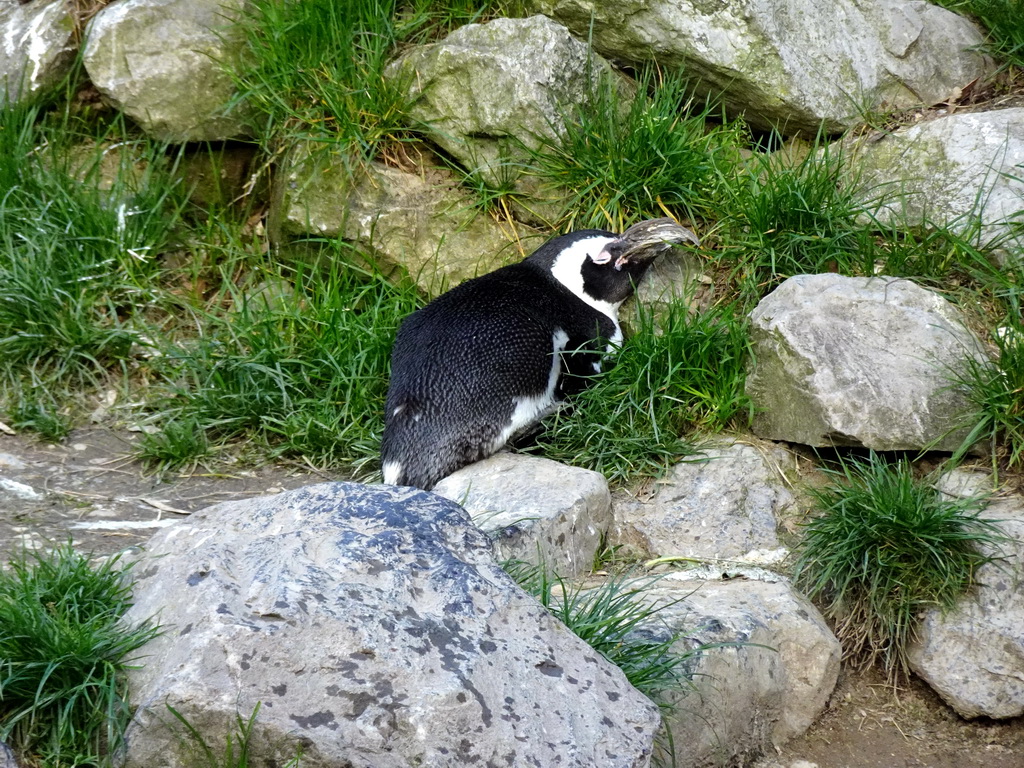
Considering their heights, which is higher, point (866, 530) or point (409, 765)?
point (409, 765)

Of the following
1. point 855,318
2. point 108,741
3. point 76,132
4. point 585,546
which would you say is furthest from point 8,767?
point 76,132

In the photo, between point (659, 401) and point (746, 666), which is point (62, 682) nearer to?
point (746, 666)

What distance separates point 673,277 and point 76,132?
2.62 m

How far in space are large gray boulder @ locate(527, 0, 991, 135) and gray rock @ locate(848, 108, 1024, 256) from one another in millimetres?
276

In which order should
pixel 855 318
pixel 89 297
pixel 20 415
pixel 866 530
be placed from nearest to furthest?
pixel 866 530
pixel 855 318
pixel 20 415
pixel 89 297

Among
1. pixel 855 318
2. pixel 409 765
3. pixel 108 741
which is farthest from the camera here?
pixel 855 318

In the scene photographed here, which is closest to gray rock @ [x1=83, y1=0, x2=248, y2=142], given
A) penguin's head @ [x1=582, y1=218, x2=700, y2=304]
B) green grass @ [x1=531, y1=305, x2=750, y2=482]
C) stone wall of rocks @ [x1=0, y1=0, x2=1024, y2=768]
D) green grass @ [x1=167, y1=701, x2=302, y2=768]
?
stone wall of rocks @ [x1=0, y1=0, x2=1024, y2=768]

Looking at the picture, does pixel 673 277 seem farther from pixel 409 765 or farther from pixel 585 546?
pixel 409 765

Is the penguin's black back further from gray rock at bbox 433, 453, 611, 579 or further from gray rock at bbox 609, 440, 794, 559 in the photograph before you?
gray rock at bbox 609, 440, 794, 559

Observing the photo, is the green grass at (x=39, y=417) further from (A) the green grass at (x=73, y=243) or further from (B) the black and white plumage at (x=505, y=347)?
(B) the black and white plumage at (x=505, y=347)

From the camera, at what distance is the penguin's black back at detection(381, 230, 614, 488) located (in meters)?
3.68

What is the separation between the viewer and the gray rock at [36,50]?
4.93 m

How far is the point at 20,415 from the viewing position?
13.6 ft

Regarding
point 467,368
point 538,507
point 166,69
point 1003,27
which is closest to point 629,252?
point 467,368
